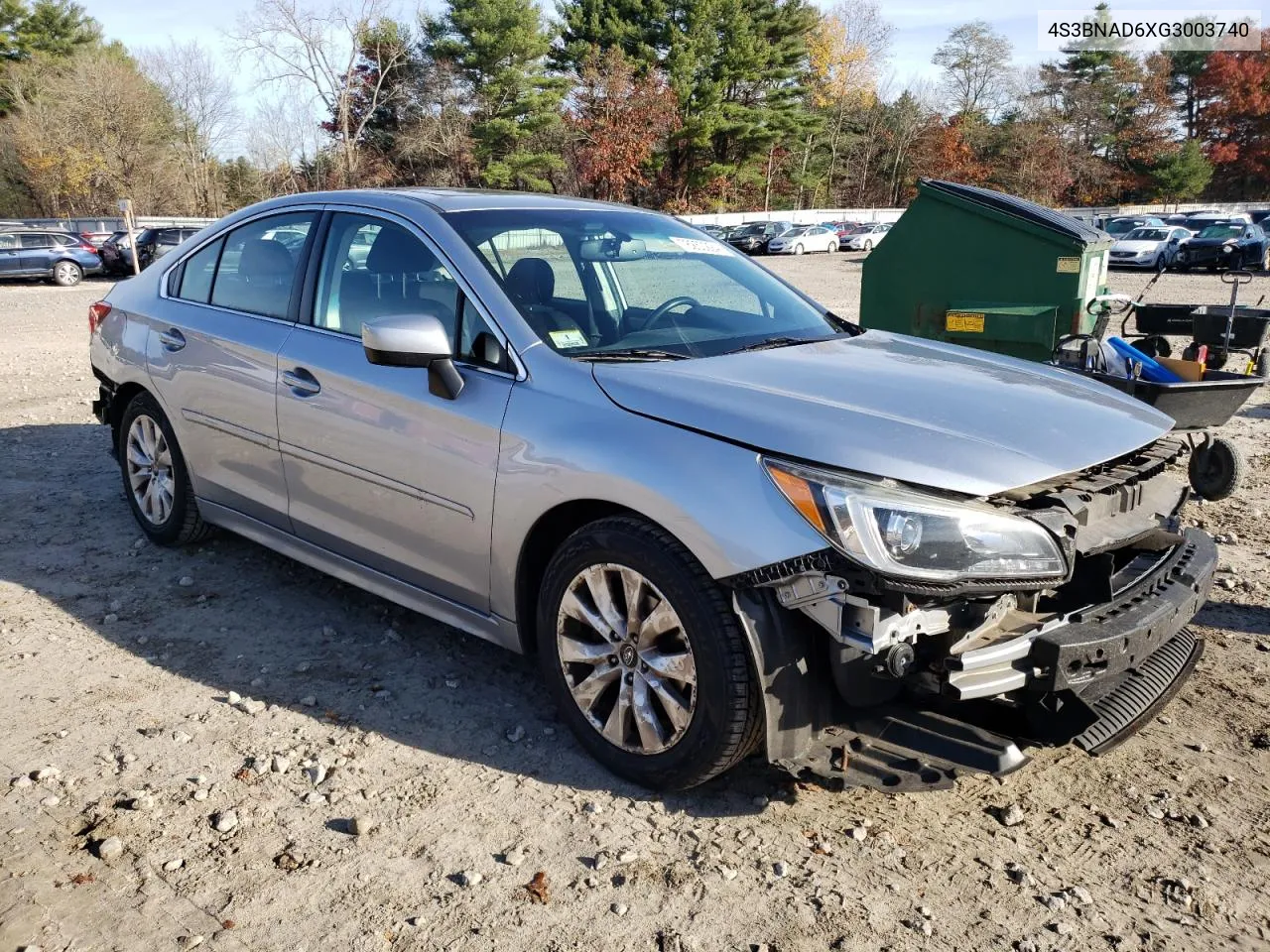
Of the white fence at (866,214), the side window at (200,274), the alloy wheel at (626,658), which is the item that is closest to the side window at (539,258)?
the alloy wheel at (626,658)

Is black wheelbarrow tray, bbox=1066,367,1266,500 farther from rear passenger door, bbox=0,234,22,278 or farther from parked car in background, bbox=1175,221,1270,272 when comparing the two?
parked car in background, bbox=1175,221,1270,272

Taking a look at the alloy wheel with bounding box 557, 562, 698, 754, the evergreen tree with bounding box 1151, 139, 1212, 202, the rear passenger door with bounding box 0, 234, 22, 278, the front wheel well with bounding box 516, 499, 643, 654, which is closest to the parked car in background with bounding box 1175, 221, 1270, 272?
the rear passenger door with bounding box 0, 234, 22, 278

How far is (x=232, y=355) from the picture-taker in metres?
4.50

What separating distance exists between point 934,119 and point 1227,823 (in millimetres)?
70980

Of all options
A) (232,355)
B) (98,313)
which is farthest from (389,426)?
(98,313)

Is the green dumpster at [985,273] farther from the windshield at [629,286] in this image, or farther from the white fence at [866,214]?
the white fence at [866,214]

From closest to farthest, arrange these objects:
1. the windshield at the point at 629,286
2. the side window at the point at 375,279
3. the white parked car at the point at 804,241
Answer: the windshield at the point at 629,286 < the side window at the point at 375,279 < the white parked car at the point at 804,241

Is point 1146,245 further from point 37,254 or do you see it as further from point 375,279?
point 375,279

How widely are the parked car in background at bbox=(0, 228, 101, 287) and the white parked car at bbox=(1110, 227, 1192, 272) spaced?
2946 centimetres

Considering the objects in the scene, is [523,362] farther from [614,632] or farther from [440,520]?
[614,632]

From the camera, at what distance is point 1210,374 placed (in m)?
5.78

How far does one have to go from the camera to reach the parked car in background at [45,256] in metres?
25.8

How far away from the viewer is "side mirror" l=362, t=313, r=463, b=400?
11.1 feet

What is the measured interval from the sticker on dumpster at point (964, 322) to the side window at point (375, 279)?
4.91 m
